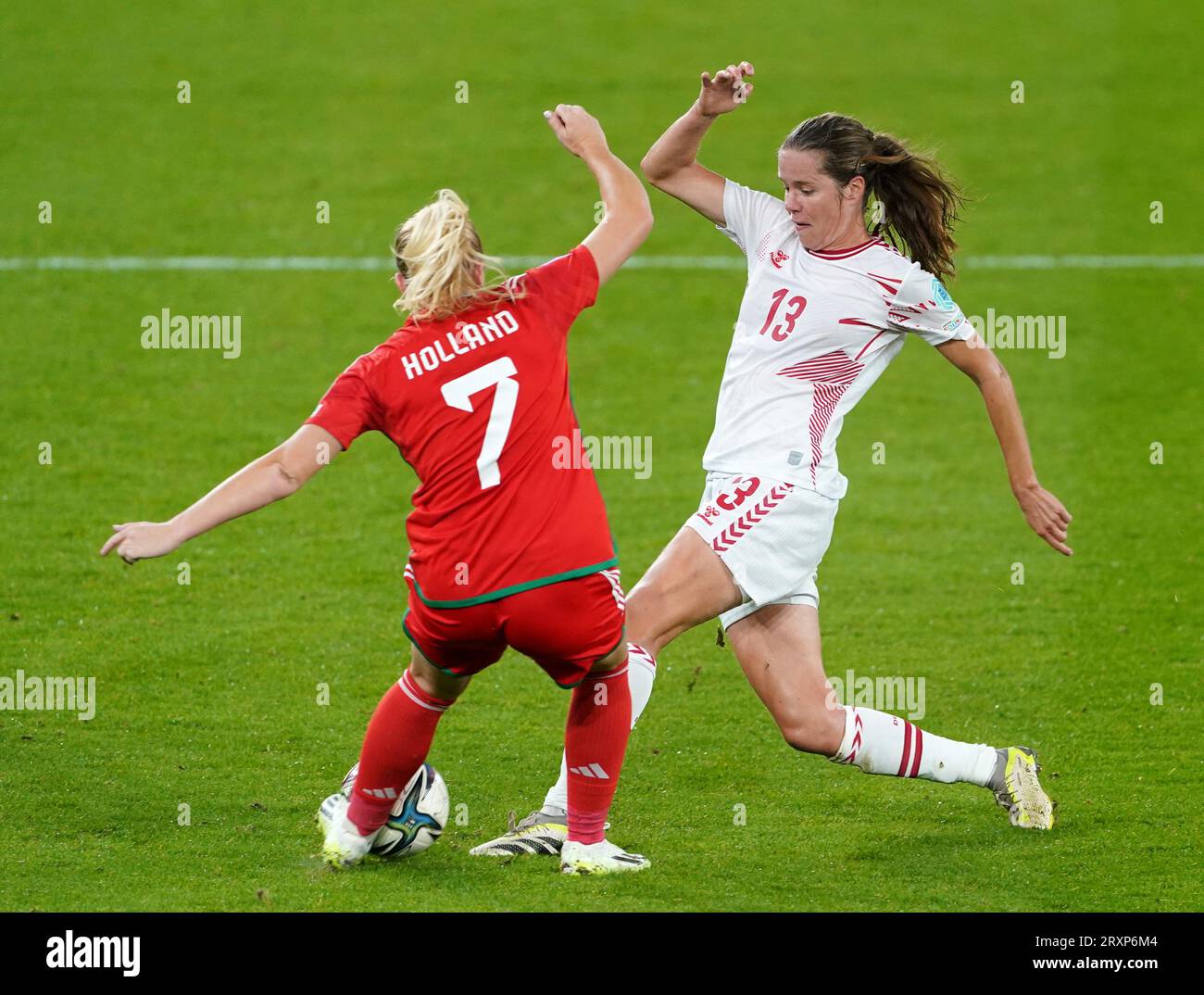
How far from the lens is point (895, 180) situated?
225 inches

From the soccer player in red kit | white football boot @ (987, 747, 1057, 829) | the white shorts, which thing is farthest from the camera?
white football boot @ (987, 747, 1057, 829)

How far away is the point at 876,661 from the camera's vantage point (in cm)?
747

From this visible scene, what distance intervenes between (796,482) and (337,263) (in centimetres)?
874

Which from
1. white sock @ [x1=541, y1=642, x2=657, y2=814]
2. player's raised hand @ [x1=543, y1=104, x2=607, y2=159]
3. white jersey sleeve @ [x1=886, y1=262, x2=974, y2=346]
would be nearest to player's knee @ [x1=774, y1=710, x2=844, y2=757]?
white sock @ [x1=541, y1=642, x2=657, y2=814]

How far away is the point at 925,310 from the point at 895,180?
51 centimetres

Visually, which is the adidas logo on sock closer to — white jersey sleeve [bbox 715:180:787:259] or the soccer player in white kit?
the soccer player in white kit

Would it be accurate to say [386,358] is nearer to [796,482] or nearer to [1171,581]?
[796,482]

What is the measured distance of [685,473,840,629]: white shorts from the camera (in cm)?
545

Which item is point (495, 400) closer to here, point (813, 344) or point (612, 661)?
point (612, 661)

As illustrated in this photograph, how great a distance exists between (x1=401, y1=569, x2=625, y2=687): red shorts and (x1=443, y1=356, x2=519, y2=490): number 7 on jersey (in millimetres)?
353

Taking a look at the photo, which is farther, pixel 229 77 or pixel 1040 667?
pixel 229 77

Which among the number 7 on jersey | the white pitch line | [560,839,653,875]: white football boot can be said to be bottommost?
[560,839,653,875]: white football boot

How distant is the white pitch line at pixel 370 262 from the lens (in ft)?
43.5

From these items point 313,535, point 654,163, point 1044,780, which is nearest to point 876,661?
point 1044,780
